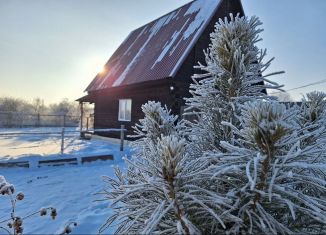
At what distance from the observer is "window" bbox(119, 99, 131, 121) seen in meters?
15.8

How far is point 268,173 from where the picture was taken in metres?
1.13

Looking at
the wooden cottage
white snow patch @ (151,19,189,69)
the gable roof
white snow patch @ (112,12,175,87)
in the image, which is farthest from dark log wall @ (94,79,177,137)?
white snow patch @ (151,19,189,69)

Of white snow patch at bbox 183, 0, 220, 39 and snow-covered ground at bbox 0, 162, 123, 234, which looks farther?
white snow patch at bbox 183, 0, 220, 39

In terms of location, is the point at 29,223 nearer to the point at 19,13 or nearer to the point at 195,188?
the point at 195,188

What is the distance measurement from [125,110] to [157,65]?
395 centimetres

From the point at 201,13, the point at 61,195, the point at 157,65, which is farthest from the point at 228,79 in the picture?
the point at 201,13

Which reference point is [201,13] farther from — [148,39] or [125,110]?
[125,110]

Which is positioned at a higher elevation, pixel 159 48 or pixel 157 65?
pixel 159 48

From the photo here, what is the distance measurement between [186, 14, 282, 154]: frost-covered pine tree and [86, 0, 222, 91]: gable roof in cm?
1015

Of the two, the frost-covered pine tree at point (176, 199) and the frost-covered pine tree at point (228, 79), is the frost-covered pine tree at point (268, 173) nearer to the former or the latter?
the frost-covered pine tree at point (176, 199)

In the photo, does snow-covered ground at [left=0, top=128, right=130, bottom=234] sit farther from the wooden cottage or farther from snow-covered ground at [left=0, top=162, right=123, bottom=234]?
the wooden cottage

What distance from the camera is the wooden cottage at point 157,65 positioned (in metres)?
12.8

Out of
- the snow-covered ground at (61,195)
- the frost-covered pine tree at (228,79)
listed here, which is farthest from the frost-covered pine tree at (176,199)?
the snow-covered ground at (61,195)

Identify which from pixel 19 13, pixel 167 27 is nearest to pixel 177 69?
pixel 167 27
